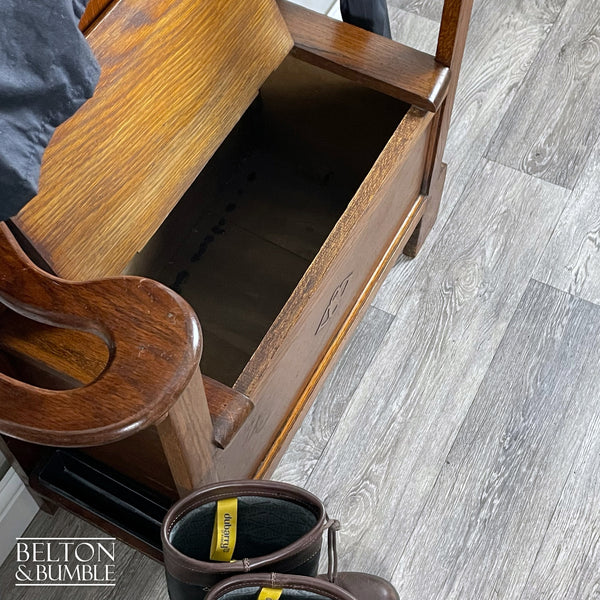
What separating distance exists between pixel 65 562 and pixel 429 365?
0.68 meters

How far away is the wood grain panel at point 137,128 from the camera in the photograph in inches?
33.7

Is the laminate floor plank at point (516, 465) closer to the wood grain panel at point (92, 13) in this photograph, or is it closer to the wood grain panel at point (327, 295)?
the wood grain panel at point (327, 295)

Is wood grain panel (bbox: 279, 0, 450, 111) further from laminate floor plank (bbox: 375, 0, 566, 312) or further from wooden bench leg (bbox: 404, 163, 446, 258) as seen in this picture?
laminate floor plank (bbox: 375, 0, 566, 312)

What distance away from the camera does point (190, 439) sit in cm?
78

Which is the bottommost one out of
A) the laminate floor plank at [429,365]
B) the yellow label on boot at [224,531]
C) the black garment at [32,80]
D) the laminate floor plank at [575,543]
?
the laminate floor plank at [575,543]

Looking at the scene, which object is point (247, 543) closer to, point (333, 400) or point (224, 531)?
point (224, 531)

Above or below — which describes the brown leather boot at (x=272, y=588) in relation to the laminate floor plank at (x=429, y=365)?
above

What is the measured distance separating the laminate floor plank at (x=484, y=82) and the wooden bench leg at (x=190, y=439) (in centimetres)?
65

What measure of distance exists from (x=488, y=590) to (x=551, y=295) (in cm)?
55

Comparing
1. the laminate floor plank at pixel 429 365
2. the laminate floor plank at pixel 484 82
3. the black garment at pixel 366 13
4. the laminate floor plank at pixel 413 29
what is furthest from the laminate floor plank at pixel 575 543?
the laminate floor plank at pixel 413 29

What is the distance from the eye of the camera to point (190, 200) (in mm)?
1256

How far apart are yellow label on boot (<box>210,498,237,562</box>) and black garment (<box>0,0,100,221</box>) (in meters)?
0.44

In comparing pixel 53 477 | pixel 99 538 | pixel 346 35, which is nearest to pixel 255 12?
pixel 346 35

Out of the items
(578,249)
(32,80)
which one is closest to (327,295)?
(32,80)
